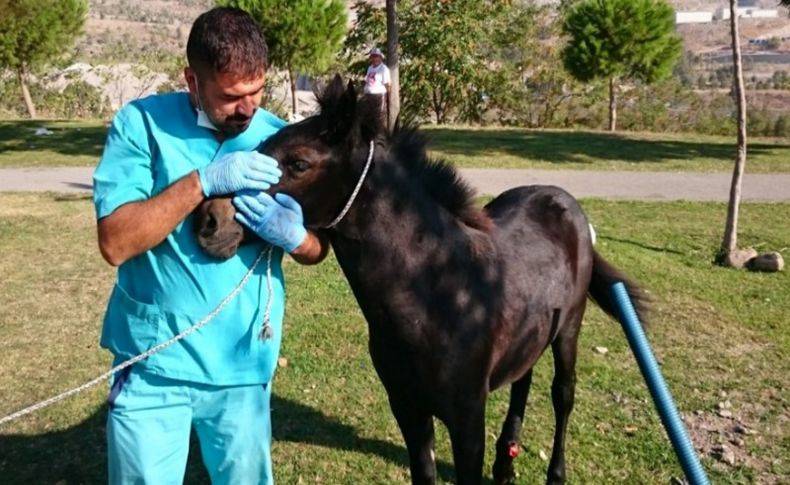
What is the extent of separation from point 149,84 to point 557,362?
23420 mm

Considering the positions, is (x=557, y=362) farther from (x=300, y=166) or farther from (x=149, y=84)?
(x=149, y=84)

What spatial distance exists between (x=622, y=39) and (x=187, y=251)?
19.1 m

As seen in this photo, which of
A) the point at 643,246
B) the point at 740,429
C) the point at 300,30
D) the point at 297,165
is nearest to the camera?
the point at 297,165

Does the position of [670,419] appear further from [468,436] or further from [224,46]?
[224,46]

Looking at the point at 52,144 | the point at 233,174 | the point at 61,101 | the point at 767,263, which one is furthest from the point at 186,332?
the point at 61,101

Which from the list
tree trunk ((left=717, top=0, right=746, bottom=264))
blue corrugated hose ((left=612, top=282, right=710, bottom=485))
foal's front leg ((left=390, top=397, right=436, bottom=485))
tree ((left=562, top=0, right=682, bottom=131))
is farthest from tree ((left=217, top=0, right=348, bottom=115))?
blue corrugated hose ((left=612, top=282, right=710, bottom=485))

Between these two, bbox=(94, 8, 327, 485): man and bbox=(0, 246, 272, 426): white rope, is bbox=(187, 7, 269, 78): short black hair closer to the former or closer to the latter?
bbox=(94, 8, 327, 485): man

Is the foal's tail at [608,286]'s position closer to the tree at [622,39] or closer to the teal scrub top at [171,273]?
the teal scrub top at [171,273]

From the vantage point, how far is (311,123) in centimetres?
223

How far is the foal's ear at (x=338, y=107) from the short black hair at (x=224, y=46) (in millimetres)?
253

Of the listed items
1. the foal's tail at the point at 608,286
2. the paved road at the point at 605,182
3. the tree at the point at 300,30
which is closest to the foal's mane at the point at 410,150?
the foal's tail at the point at 608,286

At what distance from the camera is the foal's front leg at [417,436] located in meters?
2.90

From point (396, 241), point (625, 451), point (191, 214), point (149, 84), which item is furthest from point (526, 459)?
point (149, 84)

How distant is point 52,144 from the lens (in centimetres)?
1625
